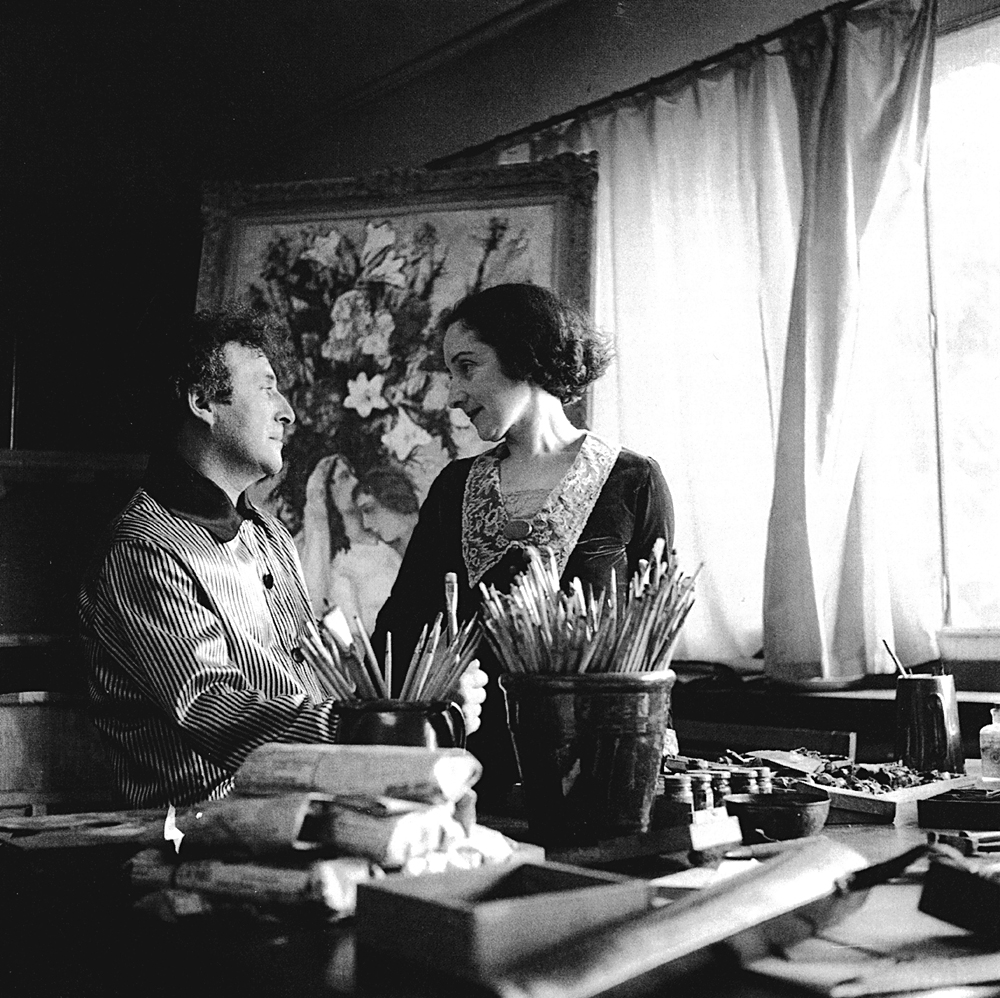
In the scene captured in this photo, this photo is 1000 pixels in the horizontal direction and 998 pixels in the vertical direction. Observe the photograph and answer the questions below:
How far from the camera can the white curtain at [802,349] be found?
299cm

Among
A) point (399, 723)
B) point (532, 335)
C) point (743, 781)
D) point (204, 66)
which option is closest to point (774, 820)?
point (743, 781)

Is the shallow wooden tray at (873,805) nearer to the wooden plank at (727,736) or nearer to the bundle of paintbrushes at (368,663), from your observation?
the bundle of paintbrushes at (368,663)

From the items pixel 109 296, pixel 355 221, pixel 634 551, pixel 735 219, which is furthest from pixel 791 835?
pixel 109 296

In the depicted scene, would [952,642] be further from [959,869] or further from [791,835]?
[959,869]

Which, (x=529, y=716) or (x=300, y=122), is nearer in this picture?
(x=529, y=716)

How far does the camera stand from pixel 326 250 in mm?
3658

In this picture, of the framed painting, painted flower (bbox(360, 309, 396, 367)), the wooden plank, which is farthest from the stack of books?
painted flower (bbox(360, 309, 396, 367))

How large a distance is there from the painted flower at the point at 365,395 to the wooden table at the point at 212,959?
259 cm

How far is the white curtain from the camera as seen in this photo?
9.80ft

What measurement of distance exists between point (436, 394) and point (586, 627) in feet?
7.89

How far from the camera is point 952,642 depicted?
2969mm

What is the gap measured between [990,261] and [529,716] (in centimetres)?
237

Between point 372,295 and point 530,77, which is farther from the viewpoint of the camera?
point 530,77

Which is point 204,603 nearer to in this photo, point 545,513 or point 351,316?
point 545,513
